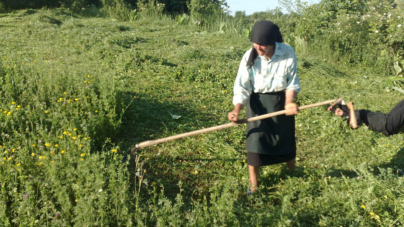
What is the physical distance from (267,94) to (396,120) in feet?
6.48

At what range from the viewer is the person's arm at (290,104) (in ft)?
8.99

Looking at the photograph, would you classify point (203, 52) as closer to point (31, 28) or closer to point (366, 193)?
point (31, 28)

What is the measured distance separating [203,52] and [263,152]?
18.4 ft

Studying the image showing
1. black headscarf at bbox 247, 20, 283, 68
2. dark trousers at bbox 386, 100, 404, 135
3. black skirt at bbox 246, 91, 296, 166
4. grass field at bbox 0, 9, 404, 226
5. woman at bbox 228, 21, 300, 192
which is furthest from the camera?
dark trousers at bbox 386, 100, 404, 135

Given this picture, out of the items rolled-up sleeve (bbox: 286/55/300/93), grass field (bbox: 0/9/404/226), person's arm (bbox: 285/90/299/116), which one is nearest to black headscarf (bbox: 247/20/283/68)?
rolled-up sleeve (bbox: 286/55/300/93)

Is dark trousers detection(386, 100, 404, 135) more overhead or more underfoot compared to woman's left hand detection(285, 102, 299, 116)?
more underfoot

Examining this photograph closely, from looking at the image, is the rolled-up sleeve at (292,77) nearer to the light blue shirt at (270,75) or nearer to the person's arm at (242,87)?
the light blue shirt at (270,75)

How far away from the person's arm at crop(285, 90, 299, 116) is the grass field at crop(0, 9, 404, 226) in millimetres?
701

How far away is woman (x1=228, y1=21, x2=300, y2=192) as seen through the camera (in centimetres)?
286

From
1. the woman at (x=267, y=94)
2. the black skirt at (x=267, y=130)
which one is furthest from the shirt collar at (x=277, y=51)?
the black skirt at (x=267, y=130)

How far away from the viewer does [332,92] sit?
255 inches

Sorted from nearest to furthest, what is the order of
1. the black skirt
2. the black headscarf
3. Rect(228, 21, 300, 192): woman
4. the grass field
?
the grass field → the black headscarf → Rect(228, 21, 300, 192): woman → the black skirt

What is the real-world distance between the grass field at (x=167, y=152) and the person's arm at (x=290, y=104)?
701mm

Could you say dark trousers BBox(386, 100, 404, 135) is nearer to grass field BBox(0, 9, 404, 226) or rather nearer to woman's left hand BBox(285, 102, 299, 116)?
grass field BBox(0, 9, 404, 226)
